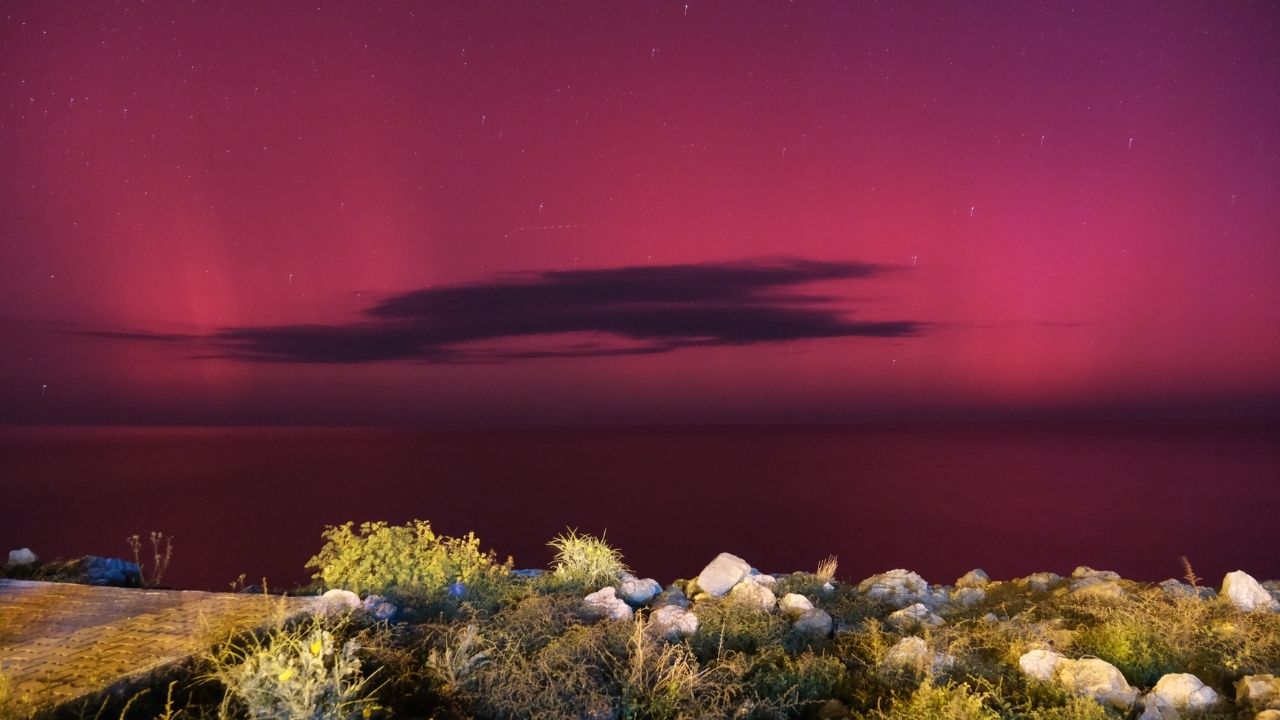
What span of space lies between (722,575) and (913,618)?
221cm

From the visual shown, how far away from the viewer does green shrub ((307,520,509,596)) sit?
7.76 meters

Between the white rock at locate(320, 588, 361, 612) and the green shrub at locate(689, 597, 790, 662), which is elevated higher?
the white rock at locate(320, 588, 361, 612)

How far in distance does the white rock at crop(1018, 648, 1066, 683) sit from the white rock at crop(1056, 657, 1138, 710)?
0.06 m

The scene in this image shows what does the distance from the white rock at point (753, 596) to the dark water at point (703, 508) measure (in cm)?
1081

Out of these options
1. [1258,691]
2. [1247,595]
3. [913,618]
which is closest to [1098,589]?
[1247,595]

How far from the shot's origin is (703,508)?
3303 centimetres

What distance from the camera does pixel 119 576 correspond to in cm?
998

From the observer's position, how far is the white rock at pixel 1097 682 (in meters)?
5.45

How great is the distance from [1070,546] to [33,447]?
77701 millimetres

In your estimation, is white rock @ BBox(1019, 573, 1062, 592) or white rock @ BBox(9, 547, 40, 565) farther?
white rock @ BBox(1019, 573, 1062, 592)

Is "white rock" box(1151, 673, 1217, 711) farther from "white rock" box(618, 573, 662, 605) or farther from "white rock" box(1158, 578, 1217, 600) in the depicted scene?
"white rock" box(618, 573, 662, 605)

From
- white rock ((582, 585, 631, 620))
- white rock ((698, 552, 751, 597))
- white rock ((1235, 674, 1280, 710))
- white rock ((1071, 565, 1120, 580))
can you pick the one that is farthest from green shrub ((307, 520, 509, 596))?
white rock ((1071, 565, 1120, 580))

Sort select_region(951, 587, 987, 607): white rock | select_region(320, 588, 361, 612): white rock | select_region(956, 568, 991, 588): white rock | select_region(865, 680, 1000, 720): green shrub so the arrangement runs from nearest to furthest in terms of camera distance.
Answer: select_region(865, 680, 1000, 720): green shrub
select_region(320, 588, 361, 612): white rock
select_region(951, 587, 987, 607): white rock
select_region(956, 568, 991, 588): white rock

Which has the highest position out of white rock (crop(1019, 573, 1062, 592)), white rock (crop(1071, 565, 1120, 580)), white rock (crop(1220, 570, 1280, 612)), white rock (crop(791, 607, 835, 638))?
white rock (crop(791, 607, 835, 638))
